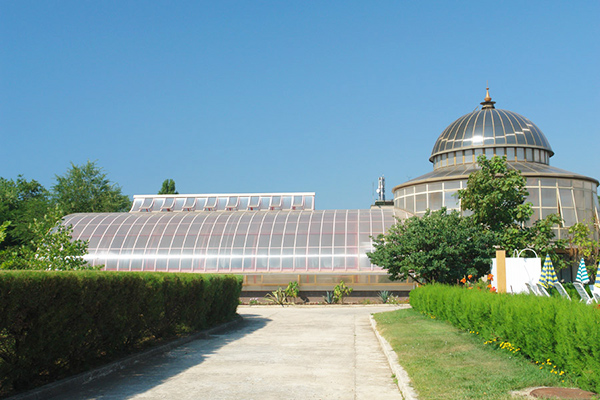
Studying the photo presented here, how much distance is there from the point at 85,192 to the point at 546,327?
6048 cm

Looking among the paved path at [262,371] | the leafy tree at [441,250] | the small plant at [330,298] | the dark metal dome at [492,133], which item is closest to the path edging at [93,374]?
the paved path at [262,371]

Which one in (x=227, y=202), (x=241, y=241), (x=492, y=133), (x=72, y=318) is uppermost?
(x=492, y=133)

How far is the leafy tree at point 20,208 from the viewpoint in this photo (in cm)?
4944

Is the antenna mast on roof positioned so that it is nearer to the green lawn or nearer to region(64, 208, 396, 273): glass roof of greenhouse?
region(64, 208, 396, 273): glass roof of greenhouse

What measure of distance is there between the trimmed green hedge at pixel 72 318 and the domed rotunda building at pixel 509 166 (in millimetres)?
33030

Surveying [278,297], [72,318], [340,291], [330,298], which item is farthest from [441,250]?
[72,318]

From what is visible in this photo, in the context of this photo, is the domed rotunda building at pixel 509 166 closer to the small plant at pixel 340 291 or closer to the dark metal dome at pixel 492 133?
the dark metal dome at pixel 492 133

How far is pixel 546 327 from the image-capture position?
31.9 feet

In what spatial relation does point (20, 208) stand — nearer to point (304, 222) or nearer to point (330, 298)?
point (304, 222)

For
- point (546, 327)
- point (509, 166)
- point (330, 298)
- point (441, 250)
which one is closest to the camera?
point (546, 327)

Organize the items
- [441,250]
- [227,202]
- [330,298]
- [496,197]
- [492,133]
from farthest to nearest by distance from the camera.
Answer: [492,133] → [227,202] → [330,298] → [496,197] → [441,250]

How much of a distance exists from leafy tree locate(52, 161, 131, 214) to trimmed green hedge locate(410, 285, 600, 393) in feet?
176

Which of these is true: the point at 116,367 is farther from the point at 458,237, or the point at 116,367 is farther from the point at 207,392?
the point at 458,237

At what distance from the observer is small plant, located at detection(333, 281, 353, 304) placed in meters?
35.2
